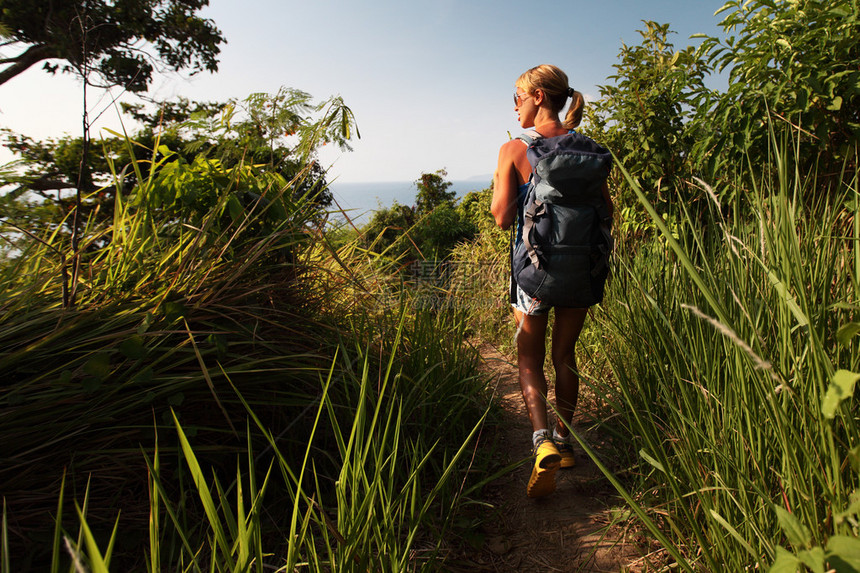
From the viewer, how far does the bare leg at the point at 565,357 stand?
226 centimetres

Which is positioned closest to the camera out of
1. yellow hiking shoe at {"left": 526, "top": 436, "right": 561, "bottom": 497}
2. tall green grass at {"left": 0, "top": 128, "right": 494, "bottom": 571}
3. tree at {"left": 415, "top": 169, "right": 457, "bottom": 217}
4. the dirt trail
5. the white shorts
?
tall green grass at {"left": 0, "top": 128, "right": 494, "bottom": 571}

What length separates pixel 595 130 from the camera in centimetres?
411

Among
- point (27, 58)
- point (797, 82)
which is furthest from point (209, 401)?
point (27, 58)

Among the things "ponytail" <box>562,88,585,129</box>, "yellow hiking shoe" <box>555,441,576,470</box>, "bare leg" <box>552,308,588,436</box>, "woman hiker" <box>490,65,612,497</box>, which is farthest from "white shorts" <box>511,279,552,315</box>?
"ponytail" <box>562,88,585,129</box>

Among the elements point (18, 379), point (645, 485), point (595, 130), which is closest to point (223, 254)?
point (18, 379)

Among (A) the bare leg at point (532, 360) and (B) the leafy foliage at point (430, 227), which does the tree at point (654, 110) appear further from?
(B) the leafy foliage at point (430, 227)

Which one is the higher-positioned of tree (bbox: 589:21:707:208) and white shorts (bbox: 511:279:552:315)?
tree (bbox: 589:21:707:208)

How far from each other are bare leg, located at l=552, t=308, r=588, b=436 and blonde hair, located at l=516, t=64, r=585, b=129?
38.1 inches

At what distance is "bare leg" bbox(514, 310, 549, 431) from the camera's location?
7.23 ft

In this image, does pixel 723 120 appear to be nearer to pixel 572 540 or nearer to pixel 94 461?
pixel 572 540

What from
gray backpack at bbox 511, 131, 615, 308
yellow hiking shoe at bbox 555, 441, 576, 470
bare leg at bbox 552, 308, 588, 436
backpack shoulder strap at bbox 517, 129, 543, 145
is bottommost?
yellow hiking shoe at bbox 555, 441, 576, 470

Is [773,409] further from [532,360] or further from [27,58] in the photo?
[27,58]

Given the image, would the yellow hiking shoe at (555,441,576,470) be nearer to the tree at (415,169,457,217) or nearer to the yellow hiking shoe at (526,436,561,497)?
the yellow hiking shoe at (526,436,561,497)

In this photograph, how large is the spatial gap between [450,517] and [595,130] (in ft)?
11.7
